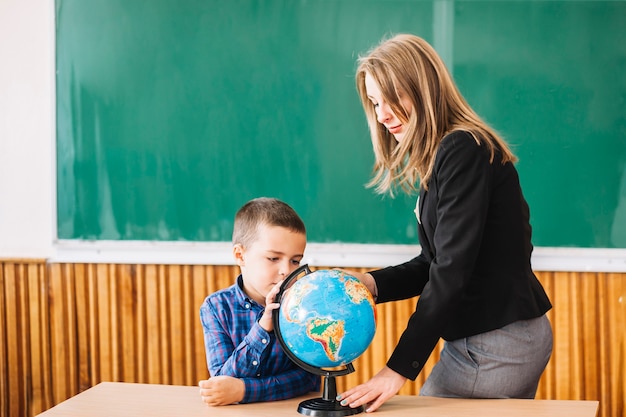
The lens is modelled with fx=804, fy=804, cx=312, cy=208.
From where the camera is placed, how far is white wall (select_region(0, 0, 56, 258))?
3.91m

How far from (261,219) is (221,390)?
0.51 meters

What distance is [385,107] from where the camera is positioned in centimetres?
218

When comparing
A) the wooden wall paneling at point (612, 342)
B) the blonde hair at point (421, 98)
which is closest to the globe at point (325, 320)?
the blonde hair at point (421, 98)

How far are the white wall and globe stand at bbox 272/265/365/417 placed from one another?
2203 mm

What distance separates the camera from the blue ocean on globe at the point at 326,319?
77.2 inches

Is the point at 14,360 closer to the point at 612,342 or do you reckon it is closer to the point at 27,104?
the point at 27,104

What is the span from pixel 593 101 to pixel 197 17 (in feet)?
6.01

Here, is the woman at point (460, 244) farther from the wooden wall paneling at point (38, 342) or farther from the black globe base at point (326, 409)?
the wooden wall paneling at point (38, 342)

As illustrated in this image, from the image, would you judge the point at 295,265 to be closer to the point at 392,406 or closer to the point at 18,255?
the point at 392,406

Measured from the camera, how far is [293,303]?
1990 millimetres

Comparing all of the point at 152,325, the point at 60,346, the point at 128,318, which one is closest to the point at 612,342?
the point at 152,325

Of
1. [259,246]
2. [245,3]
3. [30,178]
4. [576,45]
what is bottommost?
[259,246]

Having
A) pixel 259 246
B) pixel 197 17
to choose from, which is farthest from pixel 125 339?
pixel 259 246

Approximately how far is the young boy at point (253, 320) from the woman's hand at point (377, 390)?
0.27 meters
